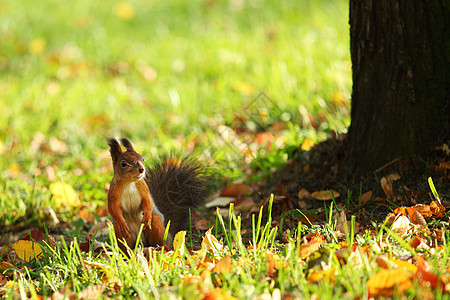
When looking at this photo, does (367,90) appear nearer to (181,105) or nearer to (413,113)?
(413,113)

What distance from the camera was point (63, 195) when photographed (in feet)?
11.0

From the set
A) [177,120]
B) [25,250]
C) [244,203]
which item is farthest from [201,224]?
[177,120]

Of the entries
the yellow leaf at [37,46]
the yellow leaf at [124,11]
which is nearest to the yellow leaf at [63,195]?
the yellow leaf at [37,46]

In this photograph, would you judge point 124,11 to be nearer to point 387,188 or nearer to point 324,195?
point 324,195

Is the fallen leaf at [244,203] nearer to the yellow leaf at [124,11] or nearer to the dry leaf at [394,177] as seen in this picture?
the dry leaf at [394,177]

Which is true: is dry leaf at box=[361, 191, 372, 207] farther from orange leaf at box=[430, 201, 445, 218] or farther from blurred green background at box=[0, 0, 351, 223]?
blurred green background at box=[0, 0, 351, 223]

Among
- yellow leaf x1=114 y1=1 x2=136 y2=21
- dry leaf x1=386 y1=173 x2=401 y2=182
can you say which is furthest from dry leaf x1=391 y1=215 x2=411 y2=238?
yellow leaf x1=114 y1=1 x2=136 y2=21

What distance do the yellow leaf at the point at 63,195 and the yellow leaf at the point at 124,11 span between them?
4960 millimetres

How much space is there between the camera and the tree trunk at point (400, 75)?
8.31 ft

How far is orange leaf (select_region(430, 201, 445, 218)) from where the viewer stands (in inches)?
87.2

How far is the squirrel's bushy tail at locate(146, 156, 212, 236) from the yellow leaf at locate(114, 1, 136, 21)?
564 cm

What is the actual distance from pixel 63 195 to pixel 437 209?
2.27 meters

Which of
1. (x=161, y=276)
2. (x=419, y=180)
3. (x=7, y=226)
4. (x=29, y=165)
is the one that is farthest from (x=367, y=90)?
(x=29, y=165)

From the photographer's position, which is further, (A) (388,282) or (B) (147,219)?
(B) (147,219)
